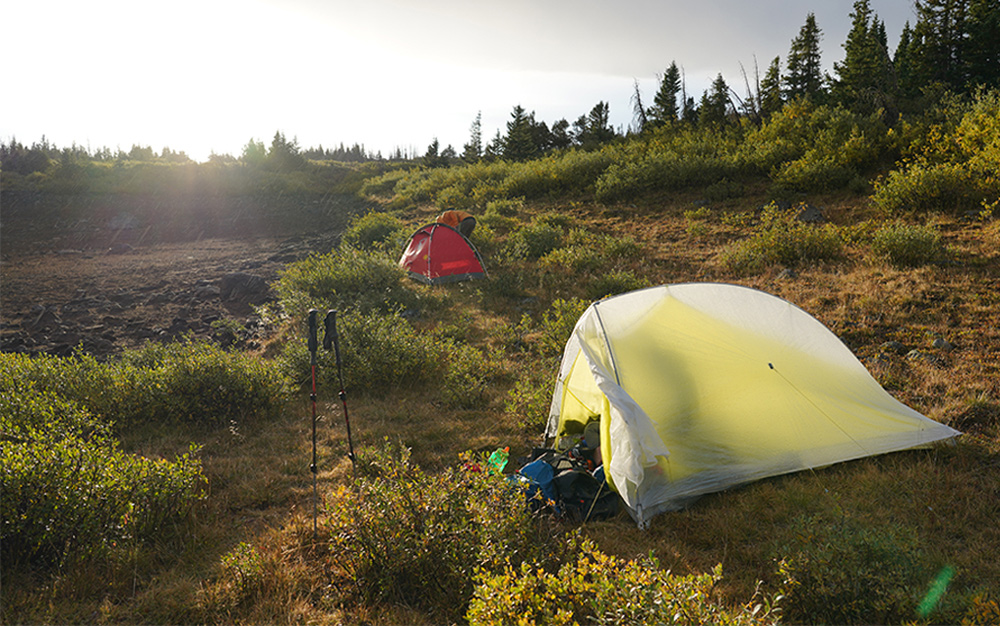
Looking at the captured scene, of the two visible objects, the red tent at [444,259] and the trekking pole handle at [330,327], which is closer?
the trekking pole handle at [330,327]

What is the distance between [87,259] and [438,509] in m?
18.7

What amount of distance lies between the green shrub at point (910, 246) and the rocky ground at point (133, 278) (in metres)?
11.6

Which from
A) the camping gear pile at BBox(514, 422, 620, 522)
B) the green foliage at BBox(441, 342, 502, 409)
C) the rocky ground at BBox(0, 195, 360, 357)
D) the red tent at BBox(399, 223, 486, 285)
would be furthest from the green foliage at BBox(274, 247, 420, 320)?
the camping gear pile at BBox(514, 422, 620, 522)

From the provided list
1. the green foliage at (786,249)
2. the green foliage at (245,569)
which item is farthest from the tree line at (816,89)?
the green foliage at (245,569)

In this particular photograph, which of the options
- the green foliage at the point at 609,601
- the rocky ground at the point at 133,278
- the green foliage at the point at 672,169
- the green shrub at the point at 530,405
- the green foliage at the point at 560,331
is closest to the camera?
the green foliage at the point at 609,601

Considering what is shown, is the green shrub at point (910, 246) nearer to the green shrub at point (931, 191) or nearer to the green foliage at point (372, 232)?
the green shrub at point (931, 191)

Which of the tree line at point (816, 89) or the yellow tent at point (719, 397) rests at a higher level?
the tree line at point (816, 89)

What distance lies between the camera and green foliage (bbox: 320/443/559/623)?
3.33 meters

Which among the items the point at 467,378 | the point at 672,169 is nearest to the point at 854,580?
the point at 467,378

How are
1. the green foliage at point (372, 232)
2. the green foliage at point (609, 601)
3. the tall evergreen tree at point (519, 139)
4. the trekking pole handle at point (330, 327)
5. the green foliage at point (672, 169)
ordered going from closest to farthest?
1. the green foliage at point (609, 601)
2. the trekking pole handle at point (330, 327)
3. the green foliage at point (672, 169)
4. the green foliage at point (372, 232)
5. the tall evergreen tree at point (519, 139)

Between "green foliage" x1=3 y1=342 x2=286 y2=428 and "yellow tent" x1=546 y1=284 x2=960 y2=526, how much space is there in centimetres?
428

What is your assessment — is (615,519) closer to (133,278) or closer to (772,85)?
(133,278)

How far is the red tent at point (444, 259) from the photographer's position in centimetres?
1249

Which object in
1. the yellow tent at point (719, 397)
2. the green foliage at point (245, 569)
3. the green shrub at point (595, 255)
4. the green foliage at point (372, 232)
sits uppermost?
the green foliage at point (372, 232)
